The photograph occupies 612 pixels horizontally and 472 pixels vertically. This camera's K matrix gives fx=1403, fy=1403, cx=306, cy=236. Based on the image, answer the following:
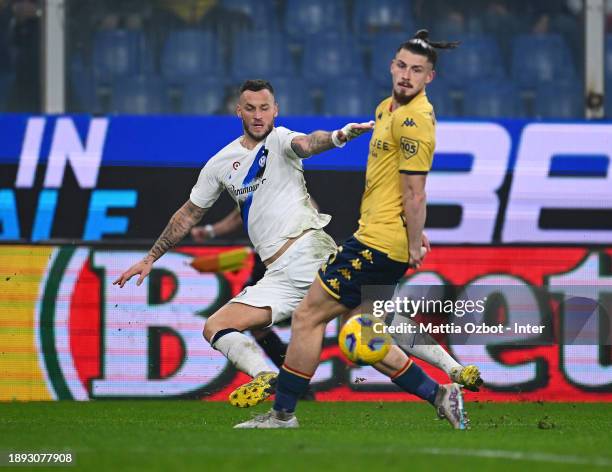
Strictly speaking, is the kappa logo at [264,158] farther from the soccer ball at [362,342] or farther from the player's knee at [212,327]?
the soccer ball at [362,342]

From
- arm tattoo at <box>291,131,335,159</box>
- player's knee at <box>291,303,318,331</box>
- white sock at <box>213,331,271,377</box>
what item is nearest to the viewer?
player's knee at <box>291,303,318,331</box>

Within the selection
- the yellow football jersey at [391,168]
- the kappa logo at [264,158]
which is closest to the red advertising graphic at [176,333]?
the kappa logo at [264,158]

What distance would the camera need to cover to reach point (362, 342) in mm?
7629

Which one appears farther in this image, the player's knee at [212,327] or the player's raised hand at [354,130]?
the player's knee at [212,327]

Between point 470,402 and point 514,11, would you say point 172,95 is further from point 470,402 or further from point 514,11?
point 470,402

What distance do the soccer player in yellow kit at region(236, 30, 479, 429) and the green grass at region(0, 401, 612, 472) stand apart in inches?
20.2

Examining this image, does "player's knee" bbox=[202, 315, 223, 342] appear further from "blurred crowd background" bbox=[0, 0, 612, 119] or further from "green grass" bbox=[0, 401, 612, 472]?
"blurred crowd background" bbox=[0, 0, 612, 119]

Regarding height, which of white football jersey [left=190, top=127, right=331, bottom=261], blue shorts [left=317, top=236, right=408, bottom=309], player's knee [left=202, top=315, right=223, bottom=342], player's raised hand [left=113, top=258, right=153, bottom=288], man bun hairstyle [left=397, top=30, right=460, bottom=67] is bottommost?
player's knee [left=202, top=315, right=223, bottom=342]


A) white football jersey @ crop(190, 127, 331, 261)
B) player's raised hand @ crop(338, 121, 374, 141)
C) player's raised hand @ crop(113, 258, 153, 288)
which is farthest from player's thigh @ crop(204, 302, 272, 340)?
player's raised hand @ crop(338, 121, 374, 141)

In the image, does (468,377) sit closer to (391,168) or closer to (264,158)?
(391,168)

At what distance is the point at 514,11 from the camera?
14.6m

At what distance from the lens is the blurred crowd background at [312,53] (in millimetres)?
14125

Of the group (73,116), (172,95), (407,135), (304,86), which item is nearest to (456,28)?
(304,86)

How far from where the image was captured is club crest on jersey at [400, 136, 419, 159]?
7281mm
